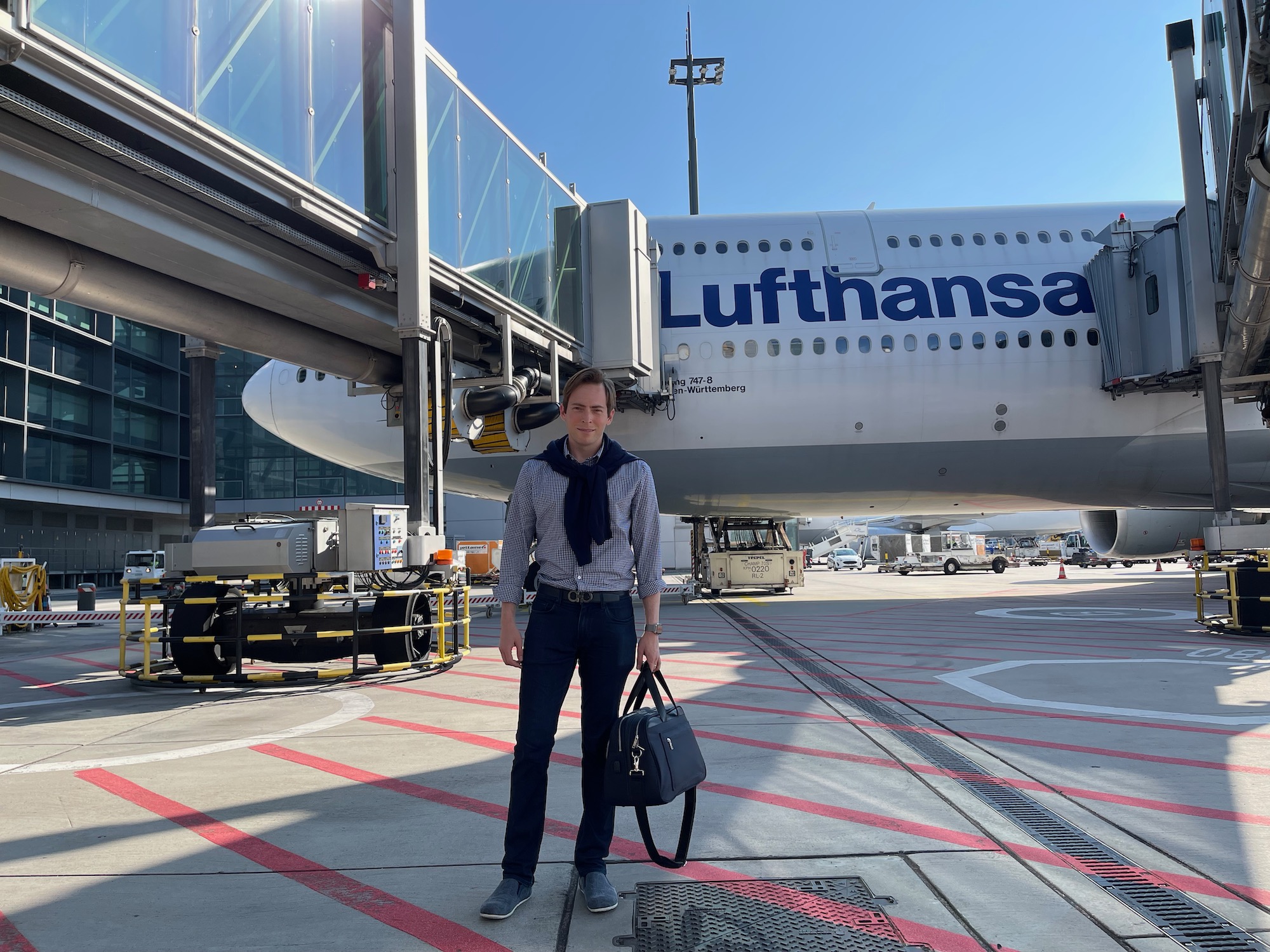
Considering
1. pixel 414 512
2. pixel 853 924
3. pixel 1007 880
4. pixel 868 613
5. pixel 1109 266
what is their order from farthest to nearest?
pixel 868 613 → pixel 1109 266 → pixel 414 512 → pixel 1007 880 → pixel 853 924

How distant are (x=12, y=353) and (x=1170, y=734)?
46.7 metres

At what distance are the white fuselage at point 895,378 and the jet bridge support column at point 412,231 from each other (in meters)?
6.07

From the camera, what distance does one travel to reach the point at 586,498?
3379mm

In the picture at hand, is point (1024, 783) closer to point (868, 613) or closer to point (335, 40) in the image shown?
point (335, 40)

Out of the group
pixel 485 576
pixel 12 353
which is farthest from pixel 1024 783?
pixel 12 353

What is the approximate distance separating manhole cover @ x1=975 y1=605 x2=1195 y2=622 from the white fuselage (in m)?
2.10

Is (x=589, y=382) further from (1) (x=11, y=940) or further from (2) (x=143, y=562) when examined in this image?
(2) (x=143, y=562)

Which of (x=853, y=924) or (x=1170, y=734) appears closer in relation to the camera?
(x=853, y=924)

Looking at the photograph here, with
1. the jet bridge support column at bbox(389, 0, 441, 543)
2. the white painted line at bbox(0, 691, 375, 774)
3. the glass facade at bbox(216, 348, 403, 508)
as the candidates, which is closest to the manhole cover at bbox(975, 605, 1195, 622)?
the jet bridge support column at bbox(389, 0, 441, 543)

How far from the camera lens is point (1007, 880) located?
3223mm

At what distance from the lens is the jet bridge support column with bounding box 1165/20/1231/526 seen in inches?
474

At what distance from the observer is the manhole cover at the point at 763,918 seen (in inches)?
108

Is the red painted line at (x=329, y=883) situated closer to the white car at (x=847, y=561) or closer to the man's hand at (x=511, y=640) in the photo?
the man's hand at (x=511, y=640)

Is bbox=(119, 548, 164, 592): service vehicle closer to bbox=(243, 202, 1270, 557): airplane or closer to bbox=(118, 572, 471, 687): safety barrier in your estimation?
bbox=(243, 202, 1270, 557): airplane
